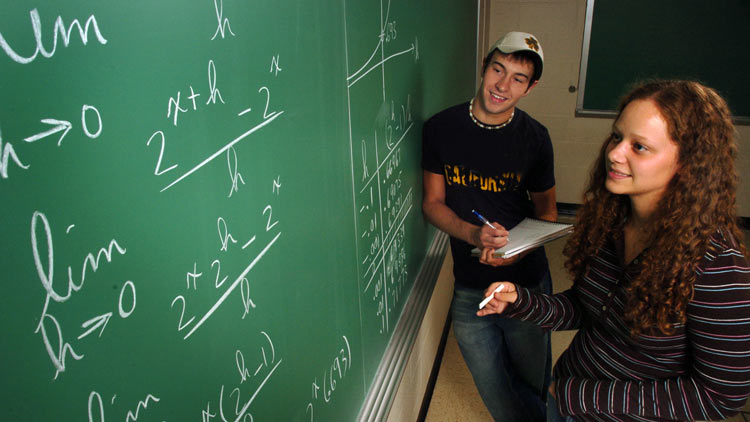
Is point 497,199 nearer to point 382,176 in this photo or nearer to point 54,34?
point 382,176

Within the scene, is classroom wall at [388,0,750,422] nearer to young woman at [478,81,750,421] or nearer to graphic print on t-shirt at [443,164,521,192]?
graphic print on t-shirt at [443,164,521,192]

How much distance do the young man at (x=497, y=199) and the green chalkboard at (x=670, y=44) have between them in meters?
2.41

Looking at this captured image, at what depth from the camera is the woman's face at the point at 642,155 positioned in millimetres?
1160

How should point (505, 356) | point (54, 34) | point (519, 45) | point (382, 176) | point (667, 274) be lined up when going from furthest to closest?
point (505, 356) → point (519, 45) → point (382, 176) → point (667, 274) → point (54, 34)

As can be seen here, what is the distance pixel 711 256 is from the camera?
1107 millimetres

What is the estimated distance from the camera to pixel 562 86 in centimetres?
422

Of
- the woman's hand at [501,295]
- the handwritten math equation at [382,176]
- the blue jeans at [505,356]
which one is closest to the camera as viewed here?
the handwritten math equation at [382,176]

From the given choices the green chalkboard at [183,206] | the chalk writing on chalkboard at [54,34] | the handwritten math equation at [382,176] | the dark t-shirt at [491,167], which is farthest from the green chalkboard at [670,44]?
the chalk writing on chalkboard at [54,34]

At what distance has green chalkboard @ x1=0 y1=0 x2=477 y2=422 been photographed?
44 cm

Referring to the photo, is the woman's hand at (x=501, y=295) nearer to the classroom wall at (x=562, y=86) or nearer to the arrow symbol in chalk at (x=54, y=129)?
the arrow symbol in chalk at (x=54, y=129)

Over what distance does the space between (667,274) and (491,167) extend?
31.5 inches

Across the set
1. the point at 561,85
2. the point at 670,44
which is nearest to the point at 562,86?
the point at 561,85

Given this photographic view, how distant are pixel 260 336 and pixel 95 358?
34cm

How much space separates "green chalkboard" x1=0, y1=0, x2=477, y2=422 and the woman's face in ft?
1.96
